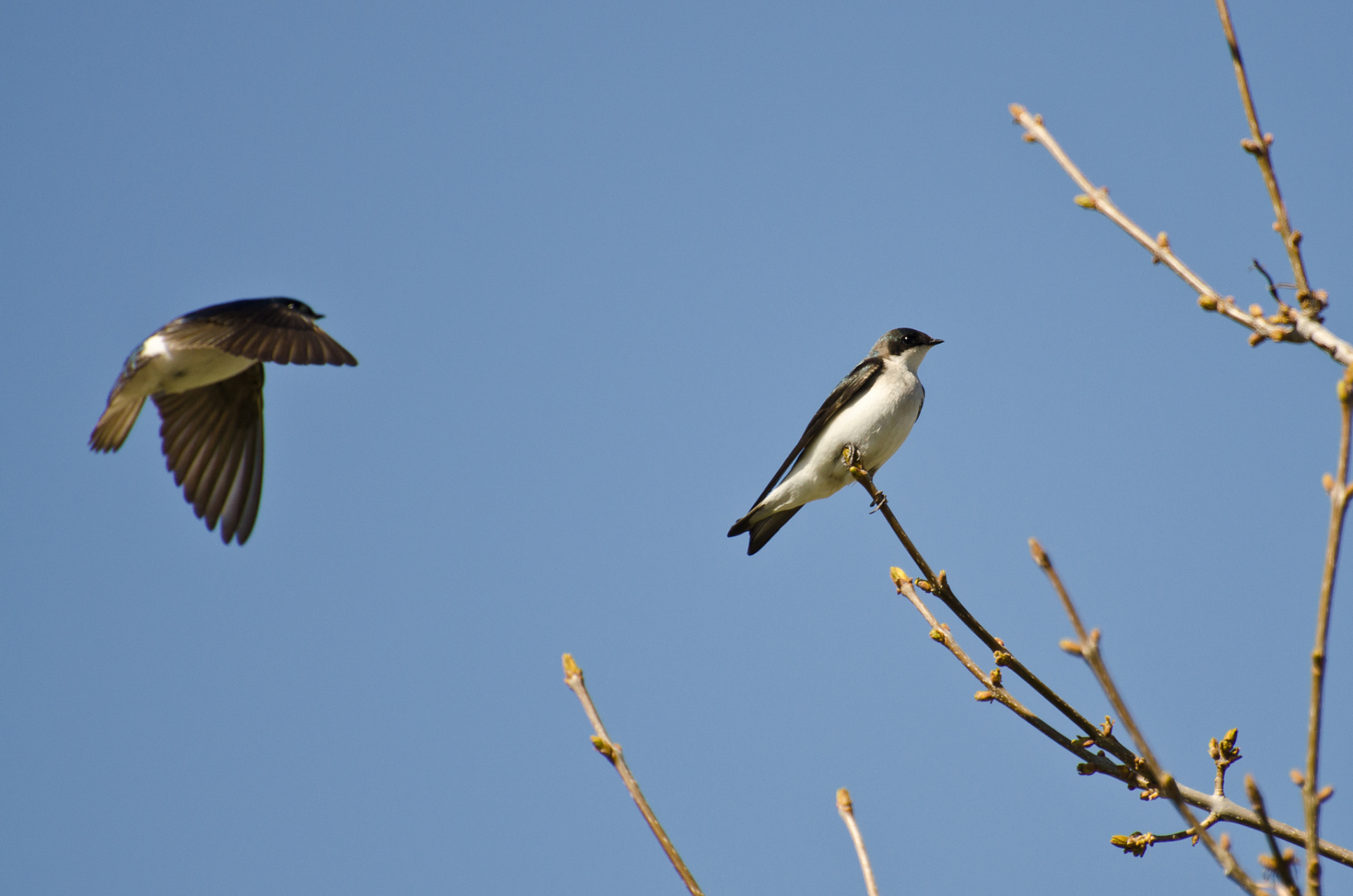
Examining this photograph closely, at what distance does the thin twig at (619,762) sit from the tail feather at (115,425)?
545cm

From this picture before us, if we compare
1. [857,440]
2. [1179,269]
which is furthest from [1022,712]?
[857,440]

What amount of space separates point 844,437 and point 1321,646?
5.68 meters

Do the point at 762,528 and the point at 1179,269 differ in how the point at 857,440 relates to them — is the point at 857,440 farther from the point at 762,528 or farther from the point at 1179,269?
the point at 1179,269

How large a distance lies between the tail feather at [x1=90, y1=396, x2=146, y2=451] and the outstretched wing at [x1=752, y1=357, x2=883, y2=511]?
3.94 m

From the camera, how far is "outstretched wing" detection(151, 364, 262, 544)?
6746mm

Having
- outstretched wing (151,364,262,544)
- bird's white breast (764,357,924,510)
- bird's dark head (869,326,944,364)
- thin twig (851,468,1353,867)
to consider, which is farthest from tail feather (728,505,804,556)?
thin twig (851,468,1353,867)

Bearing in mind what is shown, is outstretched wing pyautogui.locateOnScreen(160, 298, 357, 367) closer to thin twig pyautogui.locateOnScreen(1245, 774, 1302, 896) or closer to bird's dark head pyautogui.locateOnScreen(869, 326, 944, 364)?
bird's dark head pyautogui.locateOnScreen(869, 326, 944, 364)

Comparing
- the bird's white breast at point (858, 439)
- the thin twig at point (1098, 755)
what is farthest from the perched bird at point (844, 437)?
the thin twig at point (1098, 755)

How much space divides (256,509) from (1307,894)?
6.10 meters

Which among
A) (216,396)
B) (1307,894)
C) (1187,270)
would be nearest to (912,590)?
(1187,270)

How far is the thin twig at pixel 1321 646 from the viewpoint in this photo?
5.32 feet

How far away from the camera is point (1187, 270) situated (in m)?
2.59

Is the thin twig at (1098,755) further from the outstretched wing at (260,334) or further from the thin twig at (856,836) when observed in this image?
the outstretched wing at (260,334)

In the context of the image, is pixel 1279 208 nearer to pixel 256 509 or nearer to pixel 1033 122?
pixel 1033 122
